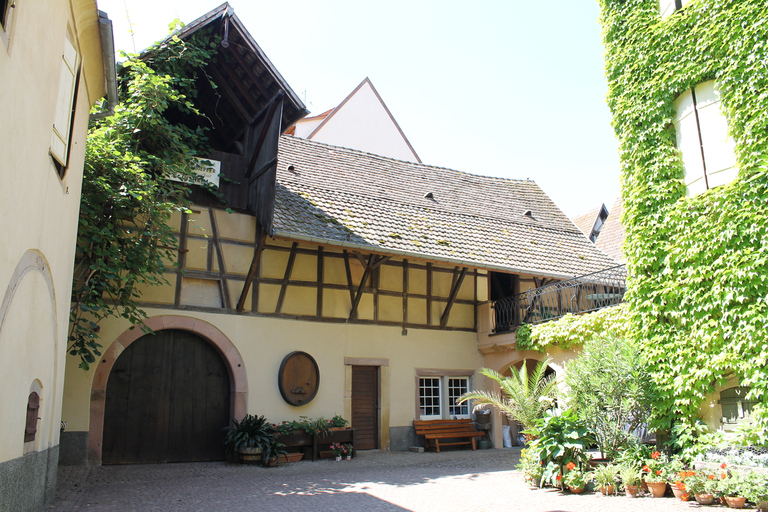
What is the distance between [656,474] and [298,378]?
647 centimetres

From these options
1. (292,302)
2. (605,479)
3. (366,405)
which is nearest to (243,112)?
(292,302)

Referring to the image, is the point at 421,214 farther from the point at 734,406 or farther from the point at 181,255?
the point at 734,406

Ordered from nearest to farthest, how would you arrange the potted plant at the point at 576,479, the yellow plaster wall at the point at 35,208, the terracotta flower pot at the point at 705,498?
the yellow plaster wall at the point at 35,208 → the terracotta flower pot at the point at 705,498 → the potted plant at the point at 576,479

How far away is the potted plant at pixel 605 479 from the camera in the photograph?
7.43 metres

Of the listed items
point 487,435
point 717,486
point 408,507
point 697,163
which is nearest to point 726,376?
point 717,486

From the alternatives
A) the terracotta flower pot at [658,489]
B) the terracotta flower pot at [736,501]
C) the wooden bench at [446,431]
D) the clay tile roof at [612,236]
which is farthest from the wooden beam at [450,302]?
the clay tile roof at [612,236]

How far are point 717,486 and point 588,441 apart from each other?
5.70ft

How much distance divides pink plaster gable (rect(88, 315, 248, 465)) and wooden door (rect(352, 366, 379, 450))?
248 centimetres

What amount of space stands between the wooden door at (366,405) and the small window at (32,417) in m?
7.29

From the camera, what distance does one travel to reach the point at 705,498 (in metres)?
6.62

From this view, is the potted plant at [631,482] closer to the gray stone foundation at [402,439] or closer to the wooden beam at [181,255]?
the gray stone foundation at [402,439]

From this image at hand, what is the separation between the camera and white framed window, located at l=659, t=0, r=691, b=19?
875cm

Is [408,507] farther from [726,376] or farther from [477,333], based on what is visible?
[477,333]

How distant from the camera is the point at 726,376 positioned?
7.65 m
